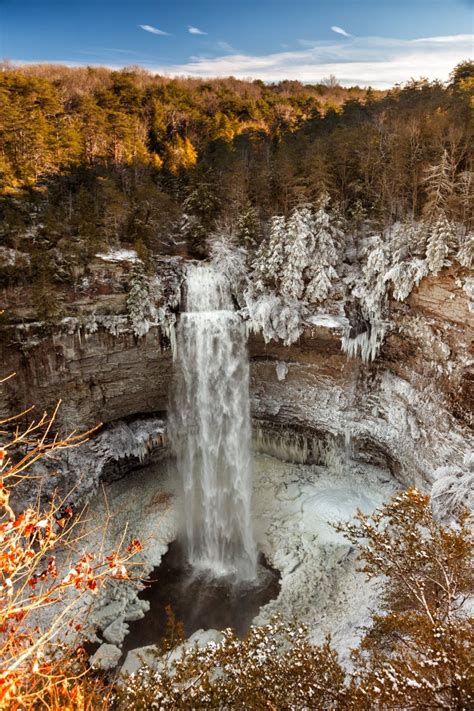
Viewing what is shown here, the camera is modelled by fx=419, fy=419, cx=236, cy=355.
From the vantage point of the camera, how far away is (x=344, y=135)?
1063 inches

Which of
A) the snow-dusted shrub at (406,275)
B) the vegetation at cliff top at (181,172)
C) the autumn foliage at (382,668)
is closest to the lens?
the autumn foliage at (382,668)

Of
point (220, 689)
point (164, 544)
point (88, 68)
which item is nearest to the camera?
point (220, 689)

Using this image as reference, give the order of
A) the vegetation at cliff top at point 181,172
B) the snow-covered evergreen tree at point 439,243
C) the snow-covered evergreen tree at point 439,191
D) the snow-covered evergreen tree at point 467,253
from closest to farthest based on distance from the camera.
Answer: the snow-covered evergreen tree at point 467,253, the snow-covered evergreen tree at point 439,243, the snow-covered evergreen tree at point 439,191, the vegetation at cliff top at point 181,172

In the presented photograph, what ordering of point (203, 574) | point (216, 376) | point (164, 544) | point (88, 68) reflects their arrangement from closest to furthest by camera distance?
1. point (203, 574)
2. point (164, 544)
3. point (216, 376)
4. point (88, 68)

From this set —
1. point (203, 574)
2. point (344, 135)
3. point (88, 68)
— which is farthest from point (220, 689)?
point (88, 68)

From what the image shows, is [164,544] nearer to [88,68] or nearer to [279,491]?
[279,491]

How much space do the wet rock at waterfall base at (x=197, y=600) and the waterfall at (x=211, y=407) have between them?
2.68 metres

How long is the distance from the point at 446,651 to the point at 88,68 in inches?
1987

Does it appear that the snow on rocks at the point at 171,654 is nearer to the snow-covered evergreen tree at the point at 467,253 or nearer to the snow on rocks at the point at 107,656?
the snow on rocks at the point at 107,656

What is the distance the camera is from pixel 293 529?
1930 cm

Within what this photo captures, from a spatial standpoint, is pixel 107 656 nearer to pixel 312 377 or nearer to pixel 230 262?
pixel 312 377

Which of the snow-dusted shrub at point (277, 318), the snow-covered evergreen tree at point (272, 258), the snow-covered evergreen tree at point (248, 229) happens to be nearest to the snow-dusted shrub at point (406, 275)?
the snow-dusted shrub at point (277, 318)

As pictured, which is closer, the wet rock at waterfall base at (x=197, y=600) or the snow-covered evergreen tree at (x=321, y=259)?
the wet rock at waterfall base at (x=197, y=600)

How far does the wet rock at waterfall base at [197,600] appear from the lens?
1540 centimetres
